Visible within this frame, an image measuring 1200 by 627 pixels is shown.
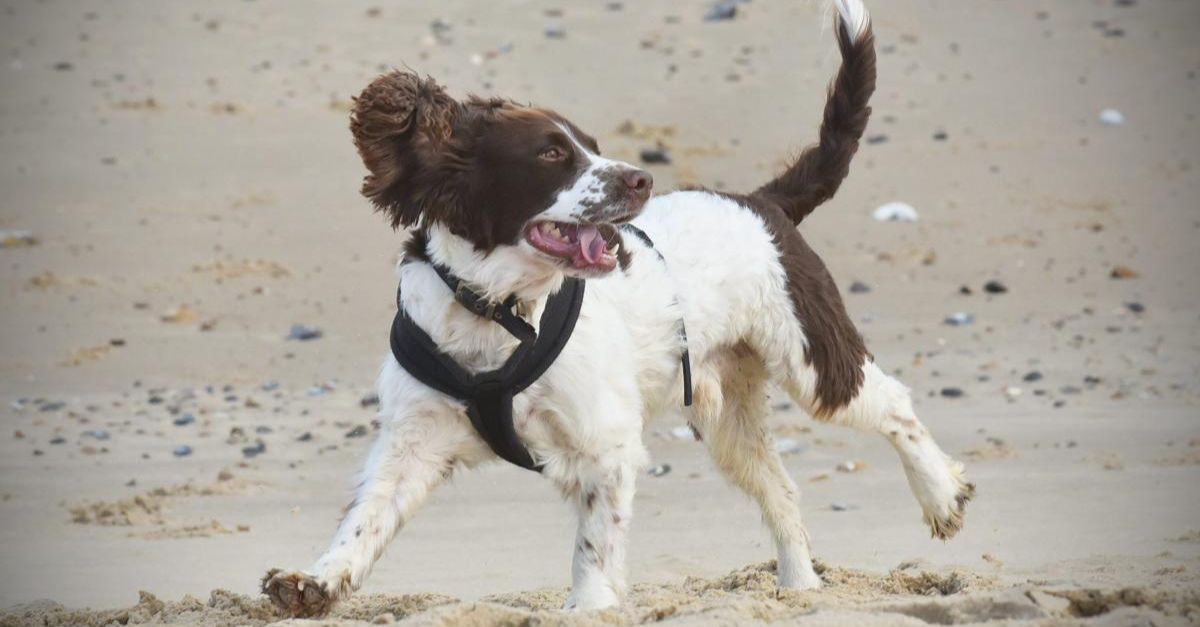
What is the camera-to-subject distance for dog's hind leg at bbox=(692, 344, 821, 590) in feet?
19.3

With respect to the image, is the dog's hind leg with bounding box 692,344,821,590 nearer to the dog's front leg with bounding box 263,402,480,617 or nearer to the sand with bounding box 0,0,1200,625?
the sand with bounding box 0,0,1200,625

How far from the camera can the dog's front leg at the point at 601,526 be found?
4.83 m

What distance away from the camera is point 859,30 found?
614 cm

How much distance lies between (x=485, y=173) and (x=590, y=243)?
341mm

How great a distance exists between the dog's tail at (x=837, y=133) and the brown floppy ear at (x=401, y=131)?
5.64 feet

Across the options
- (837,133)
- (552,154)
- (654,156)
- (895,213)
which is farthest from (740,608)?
(654,156)

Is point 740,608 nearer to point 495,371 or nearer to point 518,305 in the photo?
point 495,371

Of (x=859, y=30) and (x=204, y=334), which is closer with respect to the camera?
(x=859, y=30)

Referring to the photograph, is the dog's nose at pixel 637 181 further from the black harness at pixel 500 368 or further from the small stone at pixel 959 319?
the small stone at pixel 959 319

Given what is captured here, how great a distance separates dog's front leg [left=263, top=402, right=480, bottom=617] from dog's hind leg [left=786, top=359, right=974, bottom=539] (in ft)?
4.84

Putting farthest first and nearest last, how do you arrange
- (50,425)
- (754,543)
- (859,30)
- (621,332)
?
1. (50,425)
2. (754,543)
3. (859,30)
4. (621,332)

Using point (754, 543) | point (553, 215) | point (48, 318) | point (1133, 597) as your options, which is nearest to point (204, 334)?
point (48, 318)

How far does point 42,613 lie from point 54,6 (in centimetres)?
1071

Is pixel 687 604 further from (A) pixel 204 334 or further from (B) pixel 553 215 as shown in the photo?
(A) pixel 204 334
